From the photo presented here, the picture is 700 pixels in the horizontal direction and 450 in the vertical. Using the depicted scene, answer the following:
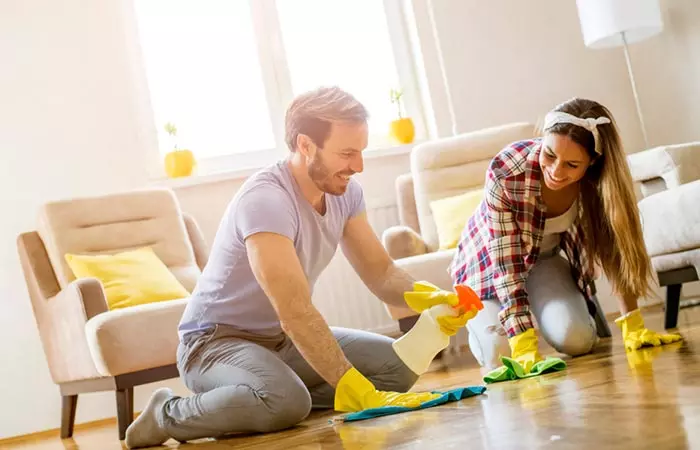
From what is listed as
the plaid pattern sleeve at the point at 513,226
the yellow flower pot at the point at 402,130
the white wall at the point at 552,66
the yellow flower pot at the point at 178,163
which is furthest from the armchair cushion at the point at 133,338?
the white wall at the point at 552,66

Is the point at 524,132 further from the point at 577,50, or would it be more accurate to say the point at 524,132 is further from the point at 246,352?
the point at 246,352

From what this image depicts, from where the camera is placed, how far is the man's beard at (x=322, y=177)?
213cm

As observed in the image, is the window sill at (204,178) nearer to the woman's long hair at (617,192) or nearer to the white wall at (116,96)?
the white wall at (116,96)

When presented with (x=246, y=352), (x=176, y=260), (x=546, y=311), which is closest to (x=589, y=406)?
(x=246, y=352)

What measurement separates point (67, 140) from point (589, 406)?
3.12 meters

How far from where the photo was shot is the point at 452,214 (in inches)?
153

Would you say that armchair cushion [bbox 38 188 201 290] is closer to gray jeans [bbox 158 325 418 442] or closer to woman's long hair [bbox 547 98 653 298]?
gray jeans [bbox 158 325 418 442]

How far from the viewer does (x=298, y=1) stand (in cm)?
475

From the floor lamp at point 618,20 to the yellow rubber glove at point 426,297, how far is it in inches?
97.4

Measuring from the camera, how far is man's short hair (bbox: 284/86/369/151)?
6.92ft

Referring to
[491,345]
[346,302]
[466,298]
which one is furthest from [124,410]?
[346,302]

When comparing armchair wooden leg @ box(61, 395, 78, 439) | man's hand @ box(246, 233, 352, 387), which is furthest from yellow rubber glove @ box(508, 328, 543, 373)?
armchair wooden leg @ box(61, 395, 78, 439)

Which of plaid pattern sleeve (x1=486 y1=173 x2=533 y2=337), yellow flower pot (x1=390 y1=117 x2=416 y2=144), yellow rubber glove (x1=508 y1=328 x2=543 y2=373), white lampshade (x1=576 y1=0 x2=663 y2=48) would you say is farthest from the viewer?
yellow flower pot (x1=390 y1=117 x2=416 y2=144)

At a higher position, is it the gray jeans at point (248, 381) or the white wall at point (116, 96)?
the white wall at point (116, 96)
